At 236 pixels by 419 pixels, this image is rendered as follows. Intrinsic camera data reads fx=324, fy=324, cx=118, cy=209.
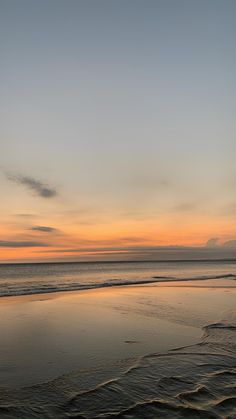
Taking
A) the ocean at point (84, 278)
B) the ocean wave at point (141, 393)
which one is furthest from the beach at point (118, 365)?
the ocean at point (84, 278)

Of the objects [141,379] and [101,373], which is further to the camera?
[101,373]

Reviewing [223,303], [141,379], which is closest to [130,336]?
[141,379]

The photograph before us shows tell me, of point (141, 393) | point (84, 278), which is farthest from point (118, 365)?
point (84, 278)

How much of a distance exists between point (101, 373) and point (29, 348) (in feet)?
10.4

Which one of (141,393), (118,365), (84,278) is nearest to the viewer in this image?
(141,393)

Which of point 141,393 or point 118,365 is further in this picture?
point 118,365

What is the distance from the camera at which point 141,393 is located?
6004mm

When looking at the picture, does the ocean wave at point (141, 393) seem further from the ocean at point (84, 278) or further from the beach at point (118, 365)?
the ocean at point (84, 278)

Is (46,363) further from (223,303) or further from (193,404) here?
(223,303)

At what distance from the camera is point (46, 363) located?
26.1 ft

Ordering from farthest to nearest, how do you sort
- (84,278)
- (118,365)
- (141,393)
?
1. (84,278)
2. (118,365)
3. (141,393)

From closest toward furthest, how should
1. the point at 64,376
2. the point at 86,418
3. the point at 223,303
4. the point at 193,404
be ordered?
the point at 86,418 → the point at 193,404 → the point at 64,376 → the point at 223,303

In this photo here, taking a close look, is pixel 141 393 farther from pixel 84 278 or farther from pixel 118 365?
pixel 84 278

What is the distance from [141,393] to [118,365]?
1744mm
